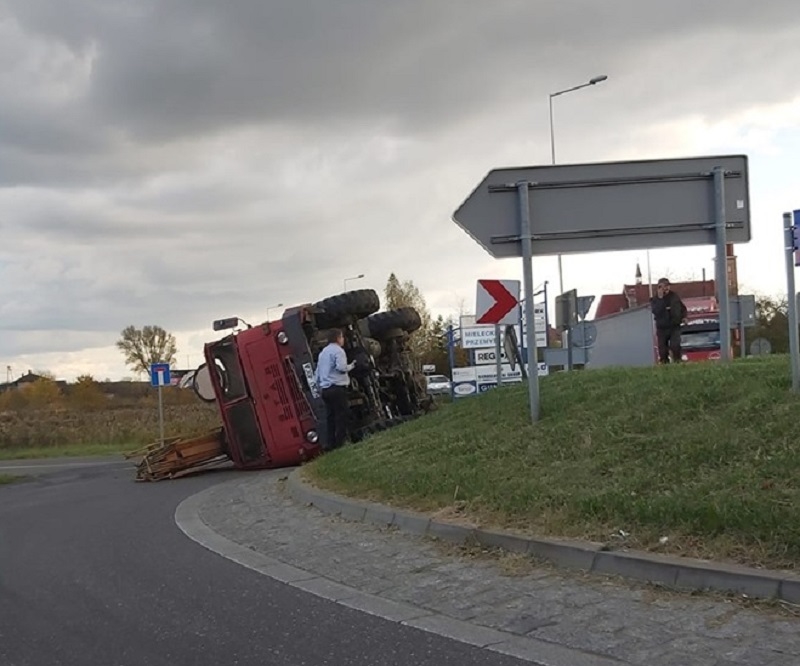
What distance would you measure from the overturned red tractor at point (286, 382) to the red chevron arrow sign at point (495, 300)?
3.90 meters

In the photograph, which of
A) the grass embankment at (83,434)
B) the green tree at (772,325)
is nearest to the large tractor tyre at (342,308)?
the grass embankment at (83,434)

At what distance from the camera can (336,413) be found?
47.9ft

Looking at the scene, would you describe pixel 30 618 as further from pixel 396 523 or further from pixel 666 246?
pixel 666 246

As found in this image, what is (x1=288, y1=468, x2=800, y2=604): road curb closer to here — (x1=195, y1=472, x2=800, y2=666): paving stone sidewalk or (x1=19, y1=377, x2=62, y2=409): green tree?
(x1=195, y1=472, x2=800, y2=666): paving stone sidewalk

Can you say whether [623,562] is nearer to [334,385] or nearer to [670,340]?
[334,385]

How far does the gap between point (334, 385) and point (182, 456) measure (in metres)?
4.20

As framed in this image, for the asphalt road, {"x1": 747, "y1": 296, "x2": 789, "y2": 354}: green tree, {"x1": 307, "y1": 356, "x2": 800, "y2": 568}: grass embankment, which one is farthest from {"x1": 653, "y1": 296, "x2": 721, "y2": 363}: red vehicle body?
the asphalt road

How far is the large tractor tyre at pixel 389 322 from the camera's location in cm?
1777

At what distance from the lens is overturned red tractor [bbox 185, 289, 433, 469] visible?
15.9 m

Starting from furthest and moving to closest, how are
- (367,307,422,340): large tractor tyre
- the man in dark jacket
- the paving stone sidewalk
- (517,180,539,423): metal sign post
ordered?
(367,307,422,340): large tractor tyre < the man in dark jacket < (517,180,539,423): metal sign post < the paving stone sidewalk

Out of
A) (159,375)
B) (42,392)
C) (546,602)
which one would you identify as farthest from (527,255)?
(42,392)

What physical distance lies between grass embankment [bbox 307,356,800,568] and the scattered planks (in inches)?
205

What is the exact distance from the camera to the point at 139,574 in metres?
7.78

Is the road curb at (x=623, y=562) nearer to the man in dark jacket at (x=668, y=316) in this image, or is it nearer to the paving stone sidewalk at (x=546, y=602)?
the paving stone sidewalk at (x=546, y=602)
